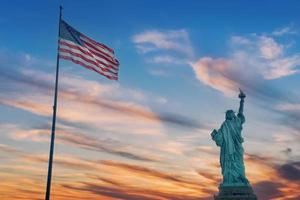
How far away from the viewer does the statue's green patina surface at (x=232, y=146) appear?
192 ft

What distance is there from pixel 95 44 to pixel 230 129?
25.9 meters

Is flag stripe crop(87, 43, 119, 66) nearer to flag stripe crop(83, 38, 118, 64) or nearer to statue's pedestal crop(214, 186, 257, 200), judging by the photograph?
flag stripe crop(83, 38, 118, 64)

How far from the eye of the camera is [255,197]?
187 ft

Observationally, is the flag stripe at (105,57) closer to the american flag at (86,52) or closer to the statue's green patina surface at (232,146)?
the american flag at (86,52)

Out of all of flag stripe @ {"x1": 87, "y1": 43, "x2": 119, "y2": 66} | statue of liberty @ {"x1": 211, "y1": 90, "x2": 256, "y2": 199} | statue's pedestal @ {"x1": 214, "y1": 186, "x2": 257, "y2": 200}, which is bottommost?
statue's pedestal @ {"x1": 214, "y1": 186, "x2": 257, "y2": 200}

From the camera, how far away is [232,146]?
195 feet

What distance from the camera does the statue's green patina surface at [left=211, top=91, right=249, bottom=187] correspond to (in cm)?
5866

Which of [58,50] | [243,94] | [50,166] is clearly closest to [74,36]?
[58,50]

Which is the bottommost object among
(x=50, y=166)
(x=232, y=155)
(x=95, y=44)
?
(x=50, y=166)

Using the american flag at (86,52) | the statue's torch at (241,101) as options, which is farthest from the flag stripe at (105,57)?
the statue's torch at (241,101)

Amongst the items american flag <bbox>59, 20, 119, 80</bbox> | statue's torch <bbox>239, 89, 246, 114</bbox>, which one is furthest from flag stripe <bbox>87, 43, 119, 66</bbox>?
statue's torch <bbox>239, 89, 246, 114</bbox>

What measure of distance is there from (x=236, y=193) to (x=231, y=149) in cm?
478

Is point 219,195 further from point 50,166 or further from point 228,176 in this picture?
point 50,166

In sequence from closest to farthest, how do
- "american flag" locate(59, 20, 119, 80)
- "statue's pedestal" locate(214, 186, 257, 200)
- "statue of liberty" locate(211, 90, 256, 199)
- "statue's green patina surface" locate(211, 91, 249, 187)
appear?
1. "american flag" locate(59, 20, 119, 80)
2. "statue's pedestal" locate(214, 186, 257, 200)
3. "statue of liberty" locate(211, 90, 256, 199)
4. "statue's green patina surface" locate(211, 91, 249, 187)
